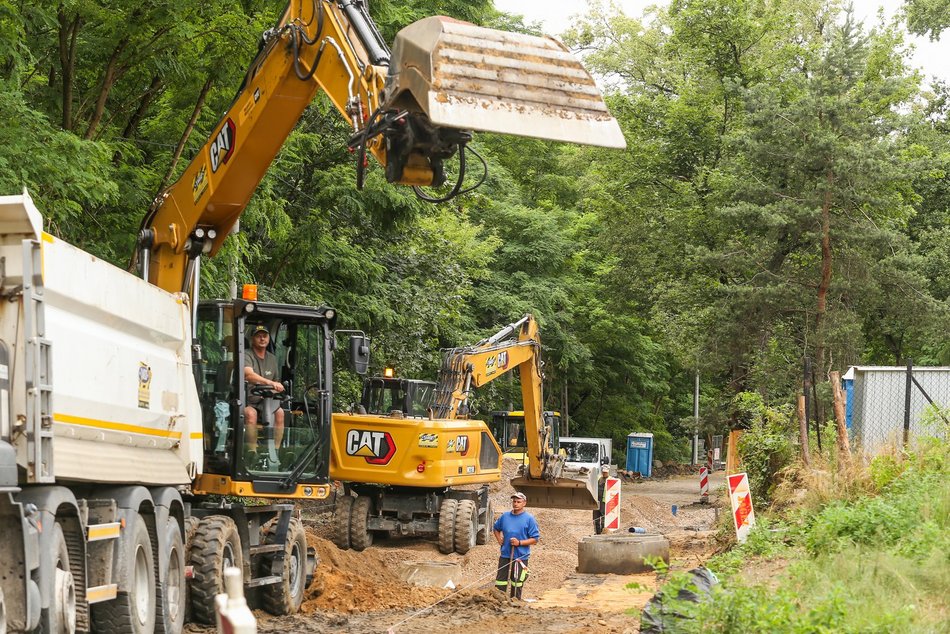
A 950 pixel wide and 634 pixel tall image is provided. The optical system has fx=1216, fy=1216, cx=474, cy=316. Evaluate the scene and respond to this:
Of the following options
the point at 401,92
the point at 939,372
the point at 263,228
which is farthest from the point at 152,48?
the point at 939,372

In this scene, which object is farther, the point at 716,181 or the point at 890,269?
the point at 716,181

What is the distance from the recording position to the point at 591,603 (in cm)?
1462

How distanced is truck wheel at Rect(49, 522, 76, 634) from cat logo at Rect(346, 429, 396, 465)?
10558mm

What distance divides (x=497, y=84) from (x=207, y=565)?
5.52 meters

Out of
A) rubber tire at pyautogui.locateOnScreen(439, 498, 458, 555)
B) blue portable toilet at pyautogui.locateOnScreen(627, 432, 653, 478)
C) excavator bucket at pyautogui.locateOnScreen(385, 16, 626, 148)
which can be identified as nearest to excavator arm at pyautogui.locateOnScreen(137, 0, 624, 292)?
excavator bucket at pyautogui.locateOnScreen(385, 16, 626, 148)

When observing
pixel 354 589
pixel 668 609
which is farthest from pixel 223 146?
pixel 668 609

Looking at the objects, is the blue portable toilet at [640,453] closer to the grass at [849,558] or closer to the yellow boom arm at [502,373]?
the yellow boom arm at [502,373]

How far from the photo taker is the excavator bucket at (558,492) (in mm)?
22922

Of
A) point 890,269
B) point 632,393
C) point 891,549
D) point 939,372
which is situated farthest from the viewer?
point 632,393

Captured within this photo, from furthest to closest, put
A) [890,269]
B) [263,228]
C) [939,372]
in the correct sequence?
[890,269] < [263,228] < [939,372]

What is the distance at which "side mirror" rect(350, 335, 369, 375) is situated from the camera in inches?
493

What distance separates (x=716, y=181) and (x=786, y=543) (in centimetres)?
2322

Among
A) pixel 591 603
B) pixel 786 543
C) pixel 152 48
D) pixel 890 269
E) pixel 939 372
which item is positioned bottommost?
pixel 591 603

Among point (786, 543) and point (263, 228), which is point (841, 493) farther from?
point (263, 228)
